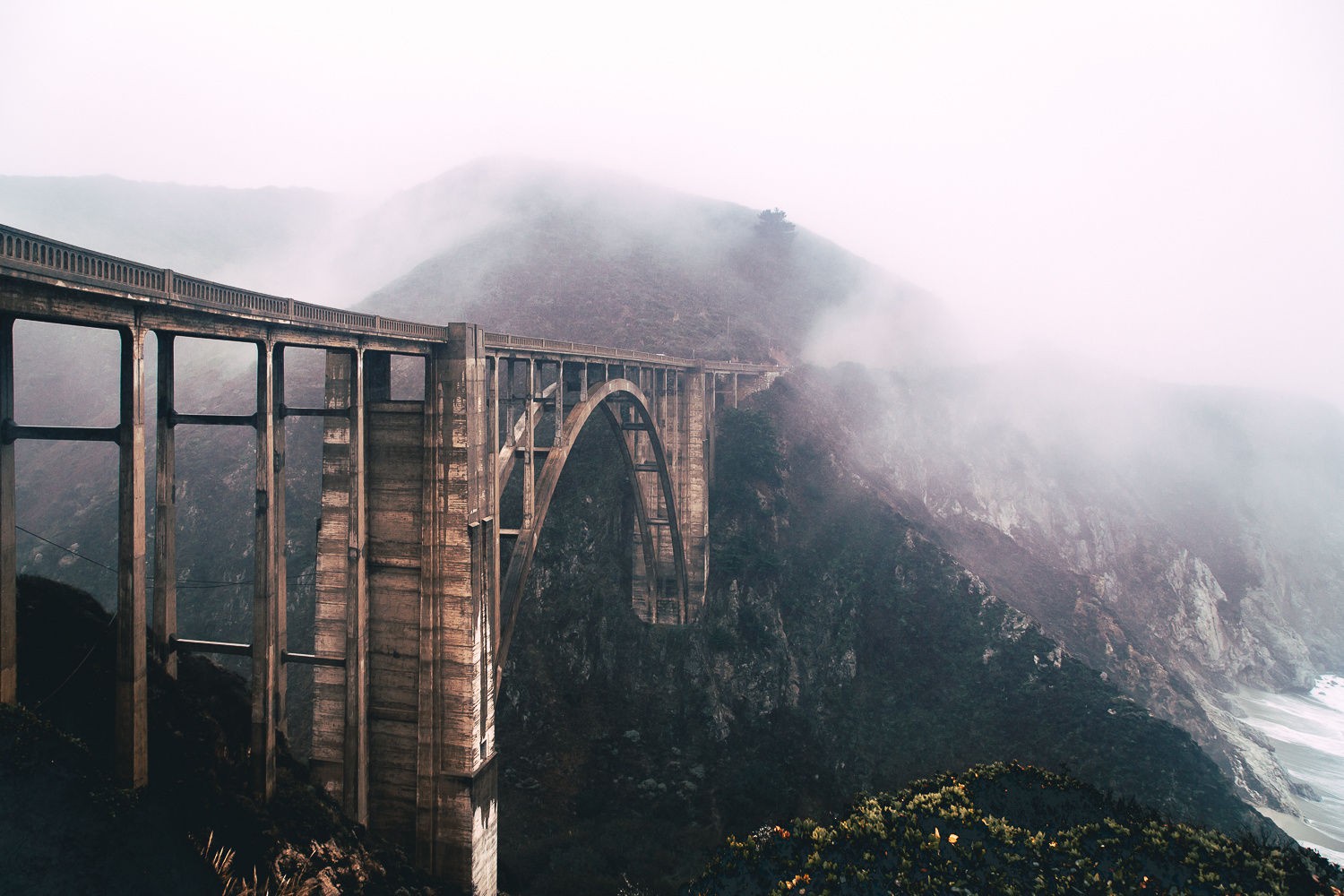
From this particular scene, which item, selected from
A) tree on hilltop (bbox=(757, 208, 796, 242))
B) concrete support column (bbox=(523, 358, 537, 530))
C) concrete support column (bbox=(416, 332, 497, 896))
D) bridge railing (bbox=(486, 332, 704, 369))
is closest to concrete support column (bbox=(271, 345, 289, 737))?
concrete support column (bbox=(416, 332, 497, 896))

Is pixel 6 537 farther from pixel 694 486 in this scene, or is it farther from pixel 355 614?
pixel 694 486

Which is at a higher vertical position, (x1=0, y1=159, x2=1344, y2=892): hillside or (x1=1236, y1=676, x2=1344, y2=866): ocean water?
(x1=0, y1=159, x2=1344, y2=892): hillside

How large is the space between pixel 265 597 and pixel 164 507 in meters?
2.92

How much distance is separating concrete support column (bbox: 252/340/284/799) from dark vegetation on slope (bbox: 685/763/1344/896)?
30.7 feet

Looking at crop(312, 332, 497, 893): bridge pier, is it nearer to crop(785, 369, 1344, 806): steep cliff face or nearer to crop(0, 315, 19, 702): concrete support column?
crop(0, 315, 19, 702): concrete support column

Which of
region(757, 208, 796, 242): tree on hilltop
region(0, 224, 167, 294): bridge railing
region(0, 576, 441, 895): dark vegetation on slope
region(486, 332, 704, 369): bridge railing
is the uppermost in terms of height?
region(757, 208, 796, 242): tree on hilltop

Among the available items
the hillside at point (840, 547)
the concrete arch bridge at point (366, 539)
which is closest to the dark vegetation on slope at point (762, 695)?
the hillside at point (840, 547)

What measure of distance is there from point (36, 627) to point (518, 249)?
87816mm

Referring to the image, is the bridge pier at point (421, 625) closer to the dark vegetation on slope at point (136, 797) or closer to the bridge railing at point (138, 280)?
the dark vegetation on slope at point (136, 797)

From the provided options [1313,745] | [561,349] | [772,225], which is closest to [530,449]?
[561,349]

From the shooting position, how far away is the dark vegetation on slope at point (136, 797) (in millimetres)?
10148

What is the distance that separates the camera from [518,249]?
315ft

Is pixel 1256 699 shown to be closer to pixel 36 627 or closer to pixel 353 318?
pixel 353 318

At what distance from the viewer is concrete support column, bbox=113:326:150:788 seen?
11.0 m
